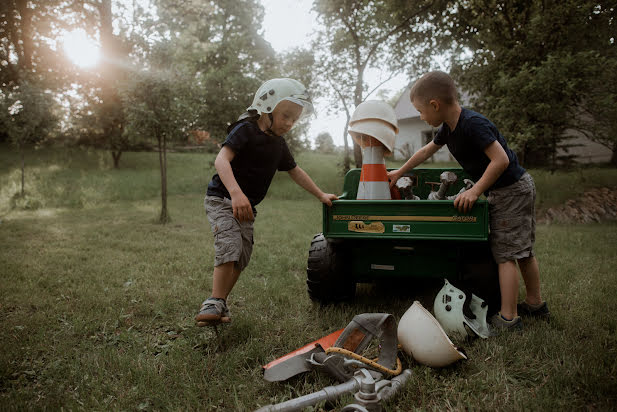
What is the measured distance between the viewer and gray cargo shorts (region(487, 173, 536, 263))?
2270mm

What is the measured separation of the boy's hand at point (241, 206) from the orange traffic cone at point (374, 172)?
937 mm

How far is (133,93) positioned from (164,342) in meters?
5.70

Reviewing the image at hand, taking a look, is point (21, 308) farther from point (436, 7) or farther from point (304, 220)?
point (436, 7)

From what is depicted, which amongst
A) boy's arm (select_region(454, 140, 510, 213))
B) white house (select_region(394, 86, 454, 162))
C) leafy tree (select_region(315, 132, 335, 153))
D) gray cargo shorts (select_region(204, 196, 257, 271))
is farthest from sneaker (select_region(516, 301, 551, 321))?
leafy tree (select_region(315, 132, 335, 153))

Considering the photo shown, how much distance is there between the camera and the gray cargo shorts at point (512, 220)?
2270mm

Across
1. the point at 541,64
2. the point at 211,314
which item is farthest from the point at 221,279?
the point at 541,64

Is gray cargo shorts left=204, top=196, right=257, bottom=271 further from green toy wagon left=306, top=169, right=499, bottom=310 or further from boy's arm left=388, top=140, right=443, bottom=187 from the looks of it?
boy's arm left=388, top=140, right=443, bottom=187

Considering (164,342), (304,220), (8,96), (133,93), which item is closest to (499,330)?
(164,342)

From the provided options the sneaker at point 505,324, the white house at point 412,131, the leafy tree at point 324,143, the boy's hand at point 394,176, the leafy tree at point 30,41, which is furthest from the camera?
the leafy tree at point 324,143

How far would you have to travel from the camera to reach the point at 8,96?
34.2 ft

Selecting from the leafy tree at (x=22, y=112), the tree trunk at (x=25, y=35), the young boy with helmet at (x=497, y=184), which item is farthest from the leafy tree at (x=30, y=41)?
the young boy with helmet at (x=497, y=184)

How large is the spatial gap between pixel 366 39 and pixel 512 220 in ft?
38.2

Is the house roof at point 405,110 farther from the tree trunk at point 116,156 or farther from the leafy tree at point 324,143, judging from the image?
the tree trunk at point 116,156

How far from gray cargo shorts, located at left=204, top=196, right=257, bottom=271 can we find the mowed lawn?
508 millimetres
